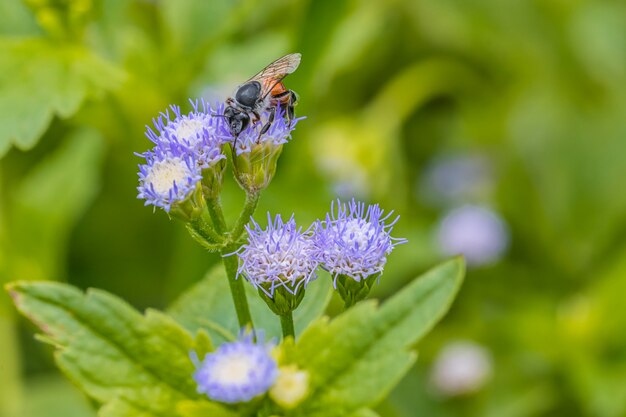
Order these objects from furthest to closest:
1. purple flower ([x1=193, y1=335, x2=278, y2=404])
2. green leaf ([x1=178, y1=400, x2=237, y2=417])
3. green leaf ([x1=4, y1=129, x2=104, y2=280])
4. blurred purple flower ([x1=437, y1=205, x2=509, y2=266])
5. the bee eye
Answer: blurred purple flower ([x1=437, y1=205, x2=509, y2=266]) → green leaf ([x1=4, y1=129, x2=104, y2=280]) → the bee eye → green leaf ([x1=178, y1=400, x2=237, y2=417]) → purple flower ([x1=193, y1=335, x2=278, y2=404])

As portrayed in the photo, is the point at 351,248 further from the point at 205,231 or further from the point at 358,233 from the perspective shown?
the point at 205,231

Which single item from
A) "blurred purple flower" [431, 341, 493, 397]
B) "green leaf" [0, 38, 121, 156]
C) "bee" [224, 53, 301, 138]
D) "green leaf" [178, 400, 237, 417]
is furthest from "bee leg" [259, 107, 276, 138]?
"blurred purple flower" [431, 341, 493, 397]

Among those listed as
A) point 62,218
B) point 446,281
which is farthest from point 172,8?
point 446,281

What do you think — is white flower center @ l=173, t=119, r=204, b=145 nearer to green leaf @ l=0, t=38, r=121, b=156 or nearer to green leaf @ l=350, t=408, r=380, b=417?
green leaf @ l=350, t=408, r=380, b=417

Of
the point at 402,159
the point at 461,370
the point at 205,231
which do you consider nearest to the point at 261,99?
the point at 205,231

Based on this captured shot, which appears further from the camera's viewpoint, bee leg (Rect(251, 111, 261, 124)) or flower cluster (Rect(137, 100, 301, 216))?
bee leg (Rect(251, 111, 261, 124))

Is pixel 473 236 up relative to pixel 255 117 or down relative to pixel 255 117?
up
